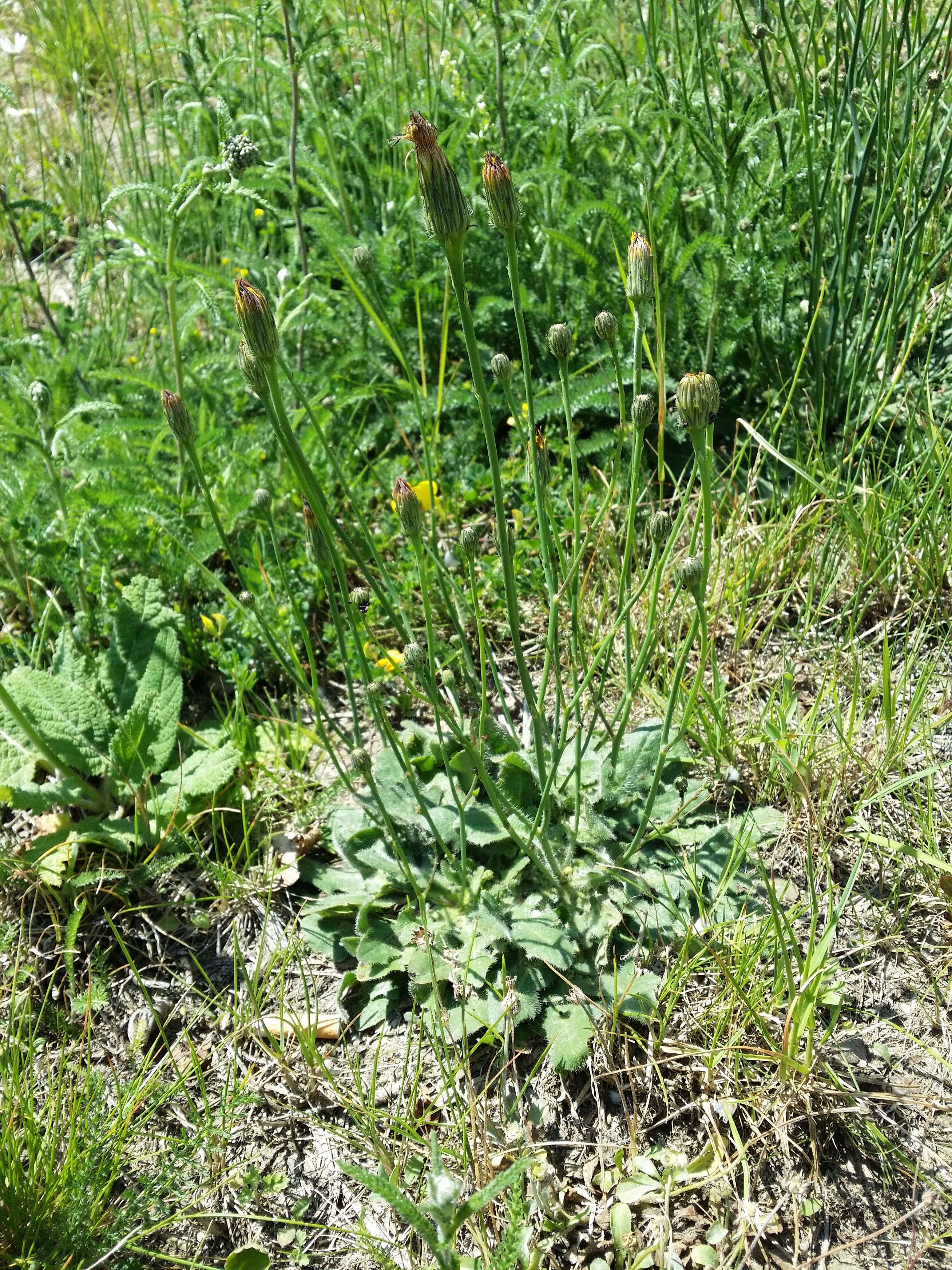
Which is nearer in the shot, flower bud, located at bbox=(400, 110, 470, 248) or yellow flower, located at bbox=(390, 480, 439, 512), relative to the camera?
flower bud, located at bbox=(400, 110, 470, 248)

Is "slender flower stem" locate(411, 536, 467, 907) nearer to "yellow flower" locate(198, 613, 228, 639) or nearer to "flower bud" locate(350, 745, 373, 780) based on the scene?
"flower bud" locate(350, 745, 373, 780)

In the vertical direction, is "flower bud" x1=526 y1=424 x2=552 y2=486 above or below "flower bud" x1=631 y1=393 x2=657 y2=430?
below

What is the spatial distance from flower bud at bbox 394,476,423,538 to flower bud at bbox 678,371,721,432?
42 centimetres

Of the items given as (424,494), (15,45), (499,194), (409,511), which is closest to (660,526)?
(409,511)

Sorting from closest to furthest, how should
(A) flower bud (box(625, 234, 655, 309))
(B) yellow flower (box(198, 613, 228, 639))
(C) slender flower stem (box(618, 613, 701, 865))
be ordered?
(A) flower bud (box(625, 234, 655, 309))
(C) slender flower stem (box(618, 613, 701, 865))
(B) yellow flower (box(198, 613, 228, 639))

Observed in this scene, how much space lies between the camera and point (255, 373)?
4.39 feet

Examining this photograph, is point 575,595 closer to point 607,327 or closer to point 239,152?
point 607,327

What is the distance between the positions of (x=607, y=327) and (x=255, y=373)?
1.99ft

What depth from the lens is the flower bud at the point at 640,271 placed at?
148 cm

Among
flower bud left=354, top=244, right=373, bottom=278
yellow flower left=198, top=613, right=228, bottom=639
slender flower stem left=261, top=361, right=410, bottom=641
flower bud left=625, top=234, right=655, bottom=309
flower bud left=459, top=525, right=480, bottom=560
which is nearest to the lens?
slender flower stem left=261, top=361, right=410, bottom=641

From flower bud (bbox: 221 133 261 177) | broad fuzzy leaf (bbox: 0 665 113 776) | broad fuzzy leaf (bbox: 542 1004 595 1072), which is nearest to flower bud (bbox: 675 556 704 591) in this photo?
broad fuzzy leaf (bbox: 542 1004 595 1072)

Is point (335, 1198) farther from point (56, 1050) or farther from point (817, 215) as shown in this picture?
point (817, 215)

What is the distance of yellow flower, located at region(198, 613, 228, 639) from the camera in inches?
99.1

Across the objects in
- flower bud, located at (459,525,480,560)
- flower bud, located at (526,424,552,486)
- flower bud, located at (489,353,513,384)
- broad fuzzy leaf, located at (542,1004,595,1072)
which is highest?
flower bud, located at (489,353,513,384)
